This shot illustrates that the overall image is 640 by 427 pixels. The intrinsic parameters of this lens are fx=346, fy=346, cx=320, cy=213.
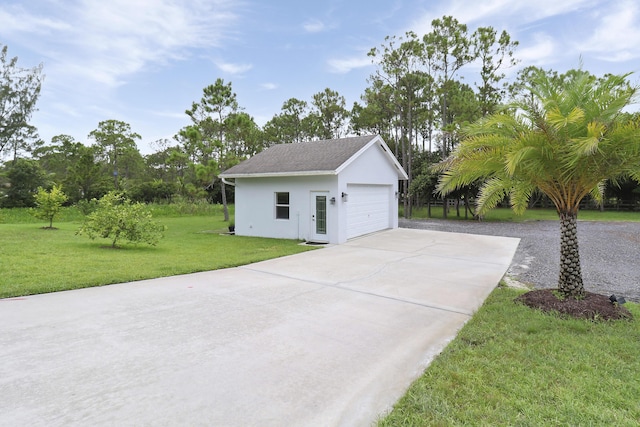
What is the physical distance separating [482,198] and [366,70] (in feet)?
68.0

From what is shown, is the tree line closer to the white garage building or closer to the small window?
the white garage building

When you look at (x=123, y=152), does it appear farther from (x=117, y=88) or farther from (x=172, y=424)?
(x=172, y=424)

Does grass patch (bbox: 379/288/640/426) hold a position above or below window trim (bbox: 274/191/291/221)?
below

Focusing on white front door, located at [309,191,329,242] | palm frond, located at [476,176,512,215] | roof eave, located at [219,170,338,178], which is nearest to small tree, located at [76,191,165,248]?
roof eave, located at [219,170,338,178]

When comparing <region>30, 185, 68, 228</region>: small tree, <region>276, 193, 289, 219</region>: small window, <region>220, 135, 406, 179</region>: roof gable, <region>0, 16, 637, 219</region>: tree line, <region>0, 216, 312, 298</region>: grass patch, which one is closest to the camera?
<region>0, 216, 312, 298</region>: grass patch

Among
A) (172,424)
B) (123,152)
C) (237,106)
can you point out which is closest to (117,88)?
(237,106)

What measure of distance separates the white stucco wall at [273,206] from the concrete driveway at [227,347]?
5.61 meters

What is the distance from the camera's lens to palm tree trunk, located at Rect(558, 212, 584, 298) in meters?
5.27

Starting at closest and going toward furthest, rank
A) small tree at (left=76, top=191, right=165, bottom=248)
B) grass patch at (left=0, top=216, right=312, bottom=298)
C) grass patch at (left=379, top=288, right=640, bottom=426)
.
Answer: grass patch at (left=379, top=288, right=640, bottom=426) < grass patch at (left=0, top=216, right=312, bottom=298) < small tree at (left=76, top=191, right=165, bottom=248)

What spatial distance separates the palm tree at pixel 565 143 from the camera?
4684 mm

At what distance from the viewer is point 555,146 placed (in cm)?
490

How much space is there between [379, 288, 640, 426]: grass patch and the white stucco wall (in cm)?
836

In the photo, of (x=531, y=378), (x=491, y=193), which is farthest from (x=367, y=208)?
(x=531, y=378)

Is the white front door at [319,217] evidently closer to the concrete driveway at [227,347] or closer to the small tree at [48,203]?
the concrete driveway at [227,347]
